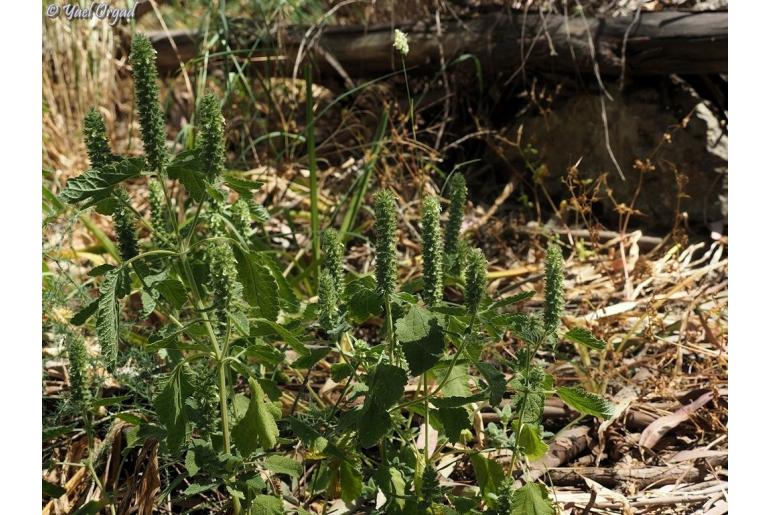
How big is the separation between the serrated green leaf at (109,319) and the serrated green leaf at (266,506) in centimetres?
41

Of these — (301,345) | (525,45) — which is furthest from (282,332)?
(525,45)

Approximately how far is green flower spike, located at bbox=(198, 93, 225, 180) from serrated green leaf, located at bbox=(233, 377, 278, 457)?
1.35ft

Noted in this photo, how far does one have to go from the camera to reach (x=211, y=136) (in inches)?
67.5

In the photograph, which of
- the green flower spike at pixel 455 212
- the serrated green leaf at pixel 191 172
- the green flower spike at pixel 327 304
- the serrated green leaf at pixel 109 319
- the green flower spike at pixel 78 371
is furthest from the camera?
the green flower spike at pixel 455 212

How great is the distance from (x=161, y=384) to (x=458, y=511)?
68 centimetres

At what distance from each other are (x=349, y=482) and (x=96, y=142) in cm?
87

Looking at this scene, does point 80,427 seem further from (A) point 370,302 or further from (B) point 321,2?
(B) point 321,2

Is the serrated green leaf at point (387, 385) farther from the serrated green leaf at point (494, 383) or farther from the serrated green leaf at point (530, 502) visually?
the serrated green leaf at point (530, 502)

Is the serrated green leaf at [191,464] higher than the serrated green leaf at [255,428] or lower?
lower

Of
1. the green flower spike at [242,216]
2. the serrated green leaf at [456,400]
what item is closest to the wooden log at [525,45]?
the green flower spike at [242,216]

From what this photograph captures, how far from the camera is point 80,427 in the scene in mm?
2572

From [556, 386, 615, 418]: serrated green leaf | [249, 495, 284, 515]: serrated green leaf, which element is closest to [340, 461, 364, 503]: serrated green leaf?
[249, 495, 284, 515]: serrated green leaf

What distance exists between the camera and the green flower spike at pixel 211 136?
1.71 metres

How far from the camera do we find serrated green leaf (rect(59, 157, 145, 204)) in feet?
5.49
